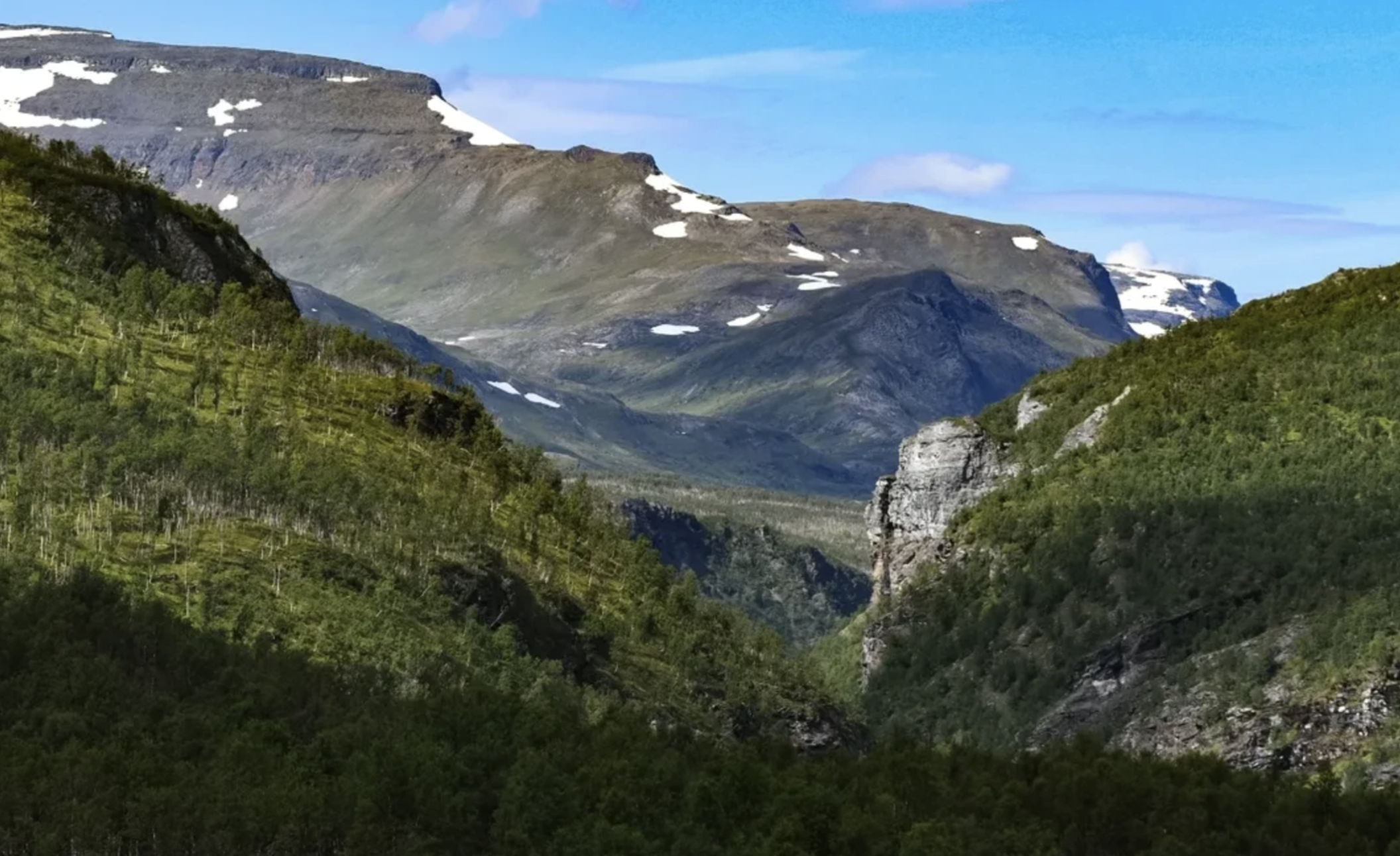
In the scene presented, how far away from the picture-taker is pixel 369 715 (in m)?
152

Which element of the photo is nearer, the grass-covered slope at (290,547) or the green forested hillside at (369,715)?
the green forested hillside at (369,715)

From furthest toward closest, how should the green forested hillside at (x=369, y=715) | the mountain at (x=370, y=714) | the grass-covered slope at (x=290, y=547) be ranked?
the grass-covered slope at (x=290, y=547) → the mountain at (x=370, y=714) → the green forested hillside at (x=369, y=715)

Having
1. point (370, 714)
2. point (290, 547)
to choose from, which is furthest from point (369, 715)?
point (290, 547)

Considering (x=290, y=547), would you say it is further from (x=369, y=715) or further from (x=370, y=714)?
(x=369, y=715)

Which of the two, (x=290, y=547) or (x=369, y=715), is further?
(x=290, y=547)

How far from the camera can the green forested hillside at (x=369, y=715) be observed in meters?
138

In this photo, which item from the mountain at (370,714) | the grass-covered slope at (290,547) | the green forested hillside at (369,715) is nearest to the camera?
the green forested hillside at (369,715)

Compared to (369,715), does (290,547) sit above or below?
above

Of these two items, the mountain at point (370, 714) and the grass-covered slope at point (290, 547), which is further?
the grass-covered slope at point (290, 547)

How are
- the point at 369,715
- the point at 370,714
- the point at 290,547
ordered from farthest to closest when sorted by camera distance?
the point at 290,547, the point at 370,714, the point at 369,715

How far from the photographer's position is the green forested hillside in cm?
13775

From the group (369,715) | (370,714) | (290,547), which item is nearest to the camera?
(369,715)

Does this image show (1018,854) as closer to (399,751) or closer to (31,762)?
(399,751)

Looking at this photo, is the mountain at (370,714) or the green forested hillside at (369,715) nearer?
the green forested hillside at (369,715)
